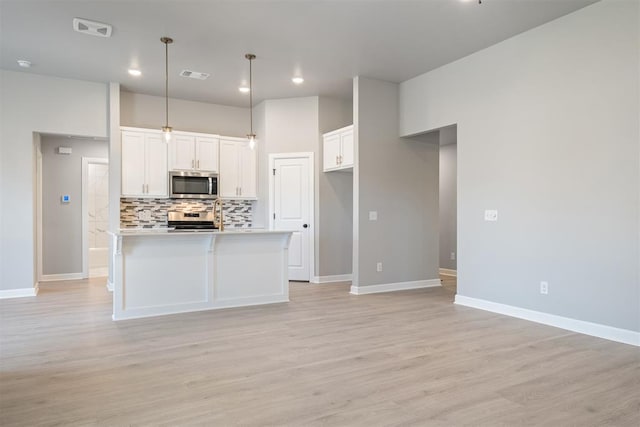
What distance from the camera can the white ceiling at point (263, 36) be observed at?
12.9 ft

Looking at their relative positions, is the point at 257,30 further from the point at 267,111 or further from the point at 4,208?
the point at 4,208

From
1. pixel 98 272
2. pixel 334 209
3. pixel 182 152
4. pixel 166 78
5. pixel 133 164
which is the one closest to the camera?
pixel 166 78

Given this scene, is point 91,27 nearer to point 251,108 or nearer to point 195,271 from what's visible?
point 195,271

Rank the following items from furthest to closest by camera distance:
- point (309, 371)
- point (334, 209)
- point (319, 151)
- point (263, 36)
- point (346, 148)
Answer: point (334, 209)
point (319, 151)
point (346, 148)
point (263, 36)
point (309, 371)

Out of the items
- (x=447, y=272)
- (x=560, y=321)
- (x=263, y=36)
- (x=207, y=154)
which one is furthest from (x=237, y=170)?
(x=560, y=321)

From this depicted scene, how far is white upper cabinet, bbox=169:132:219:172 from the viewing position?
6.74m

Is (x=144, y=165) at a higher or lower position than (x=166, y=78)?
lower

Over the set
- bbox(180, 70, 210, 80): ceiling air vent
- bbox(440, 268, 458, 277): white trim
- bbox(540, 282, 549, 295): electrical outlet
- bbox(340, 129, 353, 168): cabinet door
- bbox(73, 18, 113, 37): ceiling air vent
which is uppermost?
bbox(73, 18, 113, 37): ceiling air vent

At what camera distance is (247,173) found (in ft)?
24.1

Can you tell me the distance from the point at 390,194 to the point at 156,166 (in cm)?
364

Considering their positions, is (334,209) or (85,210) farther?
(85,210)

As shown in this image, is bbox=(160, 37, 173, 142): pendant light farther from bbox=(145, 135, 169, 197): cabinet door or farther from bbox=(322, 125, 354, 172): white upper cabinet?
bbox=(322, 125, 354, 172): white upper cabinet

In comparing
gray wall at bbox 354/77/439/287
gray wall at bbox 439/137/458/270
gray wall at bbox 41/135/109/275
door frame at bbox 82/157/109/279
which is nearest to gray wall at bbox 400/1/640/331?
gray wall at bbox 354/77/439/287

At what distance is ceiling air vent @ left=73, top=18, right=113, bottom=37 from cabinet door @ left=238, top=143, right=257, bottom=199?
10.1ft
